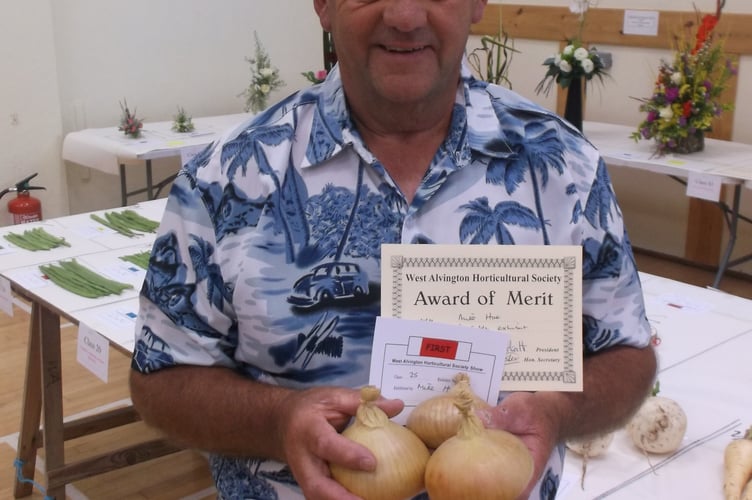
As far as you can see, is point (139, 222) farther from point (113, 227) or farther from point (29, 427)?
point (29, 427)

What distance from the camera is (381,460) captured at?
89 cm

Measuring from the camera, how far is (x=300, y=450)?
0.92 meters

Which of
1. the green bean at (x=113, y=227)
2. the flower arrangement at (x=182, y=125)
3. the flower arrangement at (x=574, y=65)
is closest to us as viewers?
the green bean at (x=113, y=227)

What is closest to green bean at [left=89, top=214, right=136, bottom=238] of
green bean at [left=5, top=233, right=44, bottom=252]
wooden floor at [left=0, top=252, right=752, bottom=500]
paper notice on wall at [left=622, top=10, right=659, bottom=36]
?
green bean at [left=5, top=233, right=44, bottom=252]

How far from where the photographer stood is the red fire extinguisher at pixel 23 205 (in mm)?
4855

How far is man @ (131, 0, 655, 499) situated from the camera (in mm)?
1041

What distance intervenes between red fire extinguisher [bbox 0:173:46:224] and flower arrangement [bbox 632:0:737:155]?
331 centimetres

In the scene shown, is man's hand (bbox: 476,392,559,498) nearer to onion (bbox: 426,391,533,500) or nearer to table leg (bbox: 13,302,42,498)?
onion (bbox: 426,391,533,500)

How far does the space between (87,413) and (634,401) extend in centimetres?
277

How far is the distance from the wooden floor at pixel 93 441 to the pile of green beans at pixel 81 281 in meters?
0.81

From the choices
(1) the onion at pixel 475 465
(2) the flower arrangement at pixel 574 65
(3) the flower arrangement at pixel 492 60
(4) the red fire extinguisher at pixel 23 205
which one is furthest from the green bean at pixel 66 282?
(2) the flower arrangement at pixel 574 65

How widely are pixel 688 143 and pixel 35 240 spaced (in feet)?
10.0

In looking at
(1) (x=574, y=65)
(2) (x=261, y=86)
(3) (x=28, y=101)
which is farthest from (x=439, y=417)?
(3) (x=28, y=101)

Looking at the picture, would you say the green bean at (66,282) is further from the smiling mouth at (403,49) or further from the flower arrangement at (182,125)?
the flower arrangement at (182,125)
